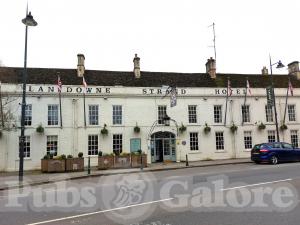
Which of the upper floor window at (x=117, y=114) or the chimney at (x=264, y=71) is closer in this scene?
the upper floor window at (x=117, y=114)

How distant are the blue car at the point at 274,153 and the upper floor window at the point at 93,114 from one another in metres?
13.0

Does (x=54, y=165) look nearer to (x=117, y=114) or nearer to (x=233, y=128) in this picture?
(x=117, y=114)

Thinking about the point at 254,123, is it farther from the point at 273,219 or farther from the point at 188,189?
the point at 273,219

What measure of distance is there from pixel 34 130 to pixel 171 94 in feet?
38.0

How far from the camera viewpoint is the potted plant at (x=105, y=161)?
2209 centimetres

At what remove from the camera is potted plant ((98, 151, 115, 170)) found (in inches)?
870

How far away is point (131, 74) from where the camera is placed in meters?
29.6

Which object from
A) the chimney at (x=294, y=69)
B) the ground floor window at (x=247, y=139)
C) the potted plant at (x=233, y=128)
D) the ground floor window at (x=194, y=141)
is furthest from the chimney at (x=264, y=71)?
the ground floor window at (x=194, y=141)

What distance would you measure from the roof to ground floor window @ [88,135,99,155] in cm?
484

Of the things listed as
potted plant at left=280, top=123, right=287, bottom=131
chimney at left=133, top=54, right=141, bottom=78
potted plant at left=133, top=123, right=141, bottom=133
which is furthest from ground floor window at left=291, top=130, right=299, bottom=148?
chimney at left=133, top=54, right=141, bottom=78

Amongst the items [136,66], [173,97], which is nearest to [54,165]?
[173,97]

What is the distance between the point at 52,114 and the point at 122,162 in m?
7.51

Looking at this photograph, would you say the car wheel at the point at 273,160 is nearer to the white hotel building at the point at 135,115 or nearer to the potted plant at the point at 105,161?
the white hotel building at the point at 135,115

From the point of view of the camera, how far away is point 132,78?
28.9 m
